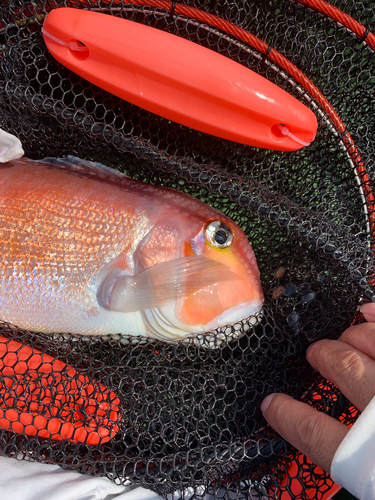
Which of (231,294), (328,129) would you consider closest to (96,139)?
(231,294)

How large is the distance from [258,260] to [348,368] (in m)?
0.55

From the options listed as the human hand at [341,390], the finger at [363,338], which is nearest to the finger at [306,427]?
the human hand at [341,390]

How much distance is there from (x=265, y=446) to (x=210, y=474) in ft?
0.73

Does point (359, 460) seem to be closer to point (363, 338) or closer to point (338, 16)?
point (363, 338)

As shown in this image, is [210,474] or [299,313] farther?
[299,313]

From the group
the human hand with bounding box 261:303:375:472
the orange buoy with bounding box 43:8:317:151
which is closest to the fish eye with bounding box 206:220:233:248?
the orange buoy with bounding box 43:8:317:151

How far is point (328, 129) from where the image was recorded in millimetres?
1266

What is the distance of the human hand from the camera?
0.96 metres

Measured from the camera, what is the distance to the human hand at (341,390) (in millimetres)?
961

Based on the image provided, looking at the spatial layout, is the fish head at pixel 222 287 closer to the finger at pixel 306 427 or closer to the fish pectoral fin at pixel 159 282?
the fish pectoral fin at pixel 159 282

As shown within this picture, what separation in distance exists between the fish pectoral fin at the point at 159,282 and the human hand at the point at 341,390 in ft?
1.38

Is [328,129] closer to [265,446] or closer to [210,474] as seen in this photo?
[265,446]

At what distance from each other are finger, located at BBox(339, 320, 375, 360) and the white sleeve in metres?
0.20

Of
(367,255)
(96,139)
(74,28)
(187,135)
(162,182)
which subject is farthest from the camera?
(162,182)
